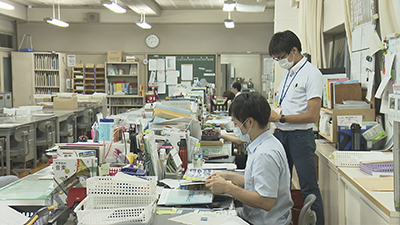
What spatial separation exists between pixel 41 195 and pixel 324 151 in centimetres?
261

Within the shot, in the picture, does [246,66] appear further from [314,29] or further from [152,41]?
[314,29]

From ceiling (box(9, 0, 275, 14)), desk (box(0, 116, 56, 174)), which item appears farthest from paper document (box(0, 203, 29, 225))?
ceiling (box(9, 0, 275, 14))

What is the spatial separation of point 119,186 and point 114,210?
15 centimetres

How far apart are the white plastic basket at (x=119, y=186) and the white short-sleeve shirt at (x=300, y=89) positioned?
5.60 feet

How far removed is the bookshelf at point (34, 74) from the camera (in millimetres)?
10953

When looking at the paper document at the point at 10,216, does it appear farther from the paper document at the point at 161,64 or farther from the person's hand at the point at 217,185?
the paper document at the point at 161,64

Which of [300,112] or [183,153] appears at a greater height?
[300,112]

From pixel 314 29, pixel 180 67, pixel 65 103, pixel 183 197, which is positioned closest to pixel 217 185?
pixel 183 197

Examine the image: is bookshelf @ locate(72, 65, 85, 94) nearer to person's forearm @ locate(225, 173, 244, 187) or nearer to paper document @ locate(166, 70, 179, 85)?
paper document @ locate(166, 70, 179, 85)

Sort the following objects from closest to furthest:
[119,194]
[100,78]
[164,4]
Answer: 1. [119,194]
2. [164,4]
3. [100,78]

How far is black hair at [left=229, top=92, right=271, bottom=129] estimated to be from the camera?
6.98 ft

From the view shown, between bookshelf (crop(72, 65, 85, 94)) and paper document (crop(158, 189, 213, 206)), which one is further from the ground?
bookshelf (crop(72, 65, 85, 94))

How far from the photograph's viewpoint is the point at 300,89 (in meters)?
3.15

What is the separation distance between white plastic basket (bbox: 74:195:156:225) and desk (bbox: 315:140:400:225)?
1295 mm
